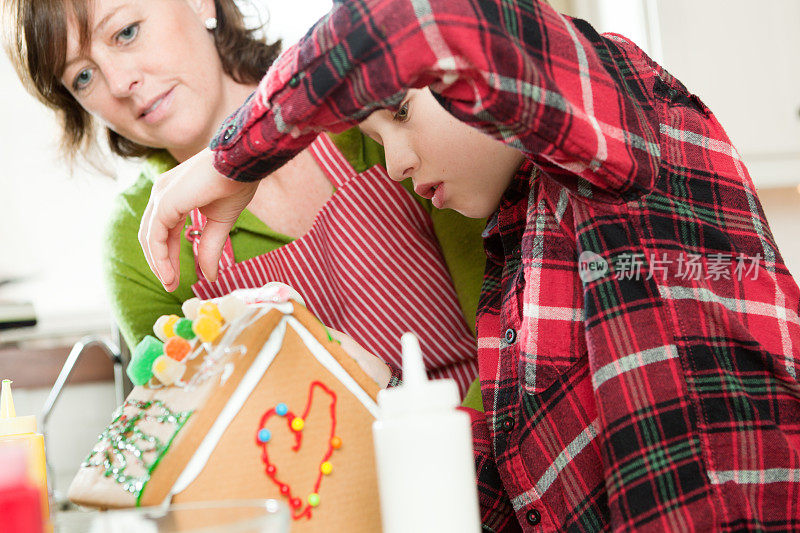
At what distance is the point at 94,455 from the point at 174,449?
0.22 ft

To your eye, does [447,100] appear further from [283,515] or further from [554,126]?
[283,515]

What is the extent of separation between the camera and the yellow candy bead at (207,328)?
21.8 inches

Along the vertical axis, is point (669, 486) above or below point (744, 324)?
below

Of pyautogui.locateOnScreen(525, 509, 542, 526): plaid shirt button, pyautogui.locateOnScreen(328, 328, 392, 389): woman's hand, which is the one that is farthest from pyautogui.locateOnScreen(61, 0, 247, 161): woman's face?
pyautogui.locateOnScreen(525, 509, 542, 526): plaid shirt button

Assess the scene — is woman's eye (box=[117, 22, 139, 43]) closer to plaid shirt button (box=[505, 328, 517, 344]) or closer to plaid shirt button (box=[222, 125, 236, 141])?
plaid shirt button (box=[222, 125, 236, 141])

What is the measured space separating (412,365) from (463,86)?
19 cm

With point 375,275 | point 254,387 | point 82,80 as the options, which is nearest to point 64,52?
point 82,80

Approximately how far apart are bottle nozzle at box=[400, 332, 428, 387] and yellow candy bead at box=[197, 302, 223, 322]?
0.16m

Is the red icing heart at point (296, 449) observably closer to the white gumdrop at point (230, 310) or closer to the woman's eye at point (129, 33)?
the white gumdrop at point (230, 310)

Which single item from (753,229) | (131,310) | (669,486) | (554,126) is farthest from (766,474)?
(131,310)

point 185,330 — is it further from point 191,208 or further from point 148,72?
point 148,72

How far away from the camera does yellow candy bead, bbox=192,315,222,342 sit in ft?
1.82

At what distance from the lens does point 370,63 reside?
49 centimetres

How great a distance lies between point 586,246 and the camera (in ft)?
2.14
